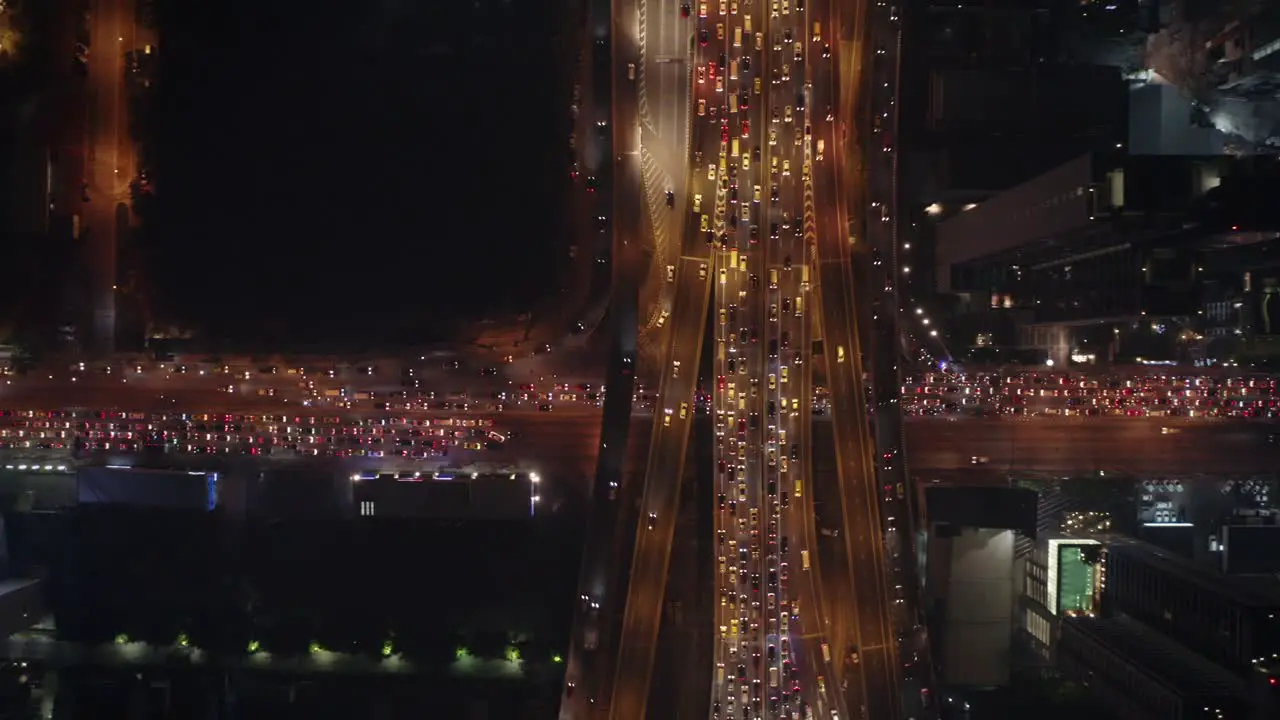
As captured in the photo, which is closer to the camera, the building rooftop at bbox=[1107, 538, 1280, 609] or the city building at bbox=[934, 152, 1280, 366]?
the city building at bbox=[934, 152, 1280, 366]

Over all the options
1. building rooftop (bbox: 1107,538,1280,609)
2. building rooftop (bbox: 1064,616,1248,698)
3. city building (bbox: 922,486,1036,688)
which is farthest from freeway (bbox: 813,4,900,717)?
building rooftop (bbox: 1107,538,1280,609)

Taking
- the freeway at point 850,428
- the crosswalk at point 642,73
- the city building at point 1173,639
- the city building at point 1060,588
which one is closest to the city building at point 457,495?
the freeway at point 850,428

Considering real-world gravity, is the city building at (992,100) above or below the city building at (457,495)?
above

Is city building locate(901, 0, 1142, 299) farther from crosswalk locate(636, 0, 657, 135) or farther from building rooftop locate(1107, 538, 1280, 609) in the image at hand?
building rooftop locate(1107, 538, 1280, 609)

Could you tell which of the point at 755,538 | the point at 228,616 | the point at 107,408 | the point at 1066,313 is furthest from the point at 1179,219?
the point at 107,408

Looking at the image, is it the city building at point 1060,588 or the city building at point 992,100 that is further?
the city building at point 1060,588

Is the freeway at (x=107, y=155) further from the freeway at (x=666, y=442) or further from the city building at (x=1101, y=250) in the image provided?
the city building at (x=1101, y=250)

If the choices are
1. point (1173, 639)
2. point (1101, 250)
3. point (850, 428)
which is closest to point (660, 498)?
point (850, 428)
